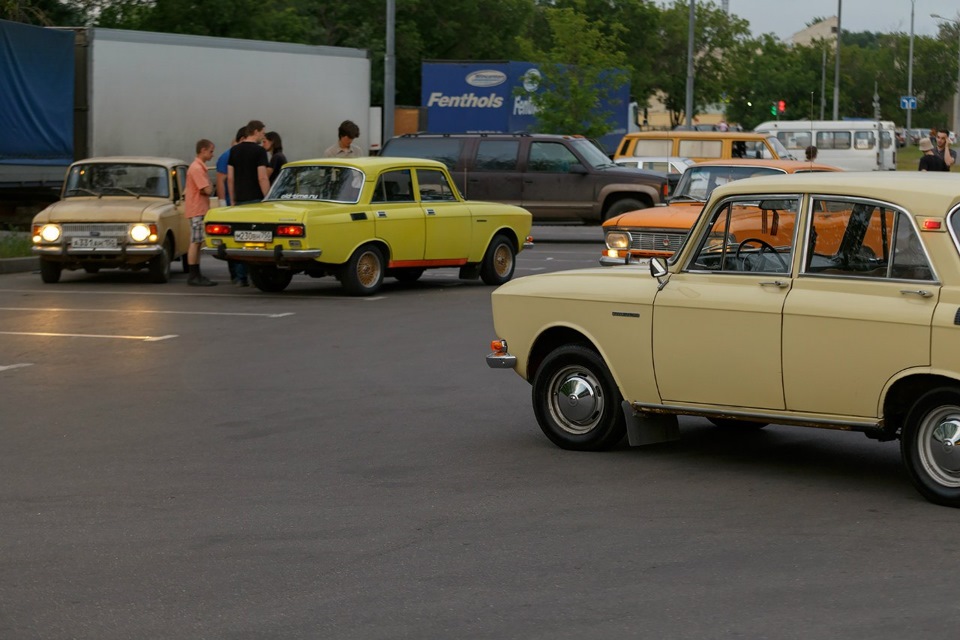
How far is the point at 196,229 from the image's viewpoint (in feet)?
63.7

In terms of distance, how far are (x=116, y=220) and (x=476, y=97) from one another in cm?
3475

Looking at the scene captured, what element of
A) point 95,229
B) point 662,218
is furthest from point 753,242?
point 95,229

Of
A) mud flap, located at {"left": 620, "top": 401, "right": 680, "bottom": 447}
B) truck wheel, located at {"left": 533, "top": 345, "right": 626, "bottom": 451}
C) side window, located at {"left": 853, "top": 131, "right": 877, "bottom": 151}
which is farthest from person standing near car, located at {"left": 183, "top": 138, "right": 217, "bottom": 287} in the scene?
side window, located at {"left": 853, "top": 131, "right": 877, "bottom": 151}

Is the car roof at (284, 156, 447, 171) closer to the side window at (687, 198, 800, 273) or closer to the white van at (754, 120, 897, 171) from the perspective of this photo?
the side window at (687, 198, 800, 273)

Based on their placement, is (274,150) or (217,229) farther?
(274,150)

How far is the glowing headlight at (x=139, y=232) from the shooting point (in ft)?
63.5

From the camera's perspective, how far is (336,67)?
32.0m

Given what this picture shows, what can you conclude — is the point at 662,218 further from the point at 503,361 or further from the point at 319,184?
the point at 503,361

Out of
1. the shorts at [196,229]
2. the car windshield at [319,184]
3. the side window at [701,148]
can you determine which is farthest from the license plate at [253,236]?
the side window at [701,148]

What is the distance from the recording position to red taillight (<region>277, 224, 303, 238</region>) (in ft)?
57.2

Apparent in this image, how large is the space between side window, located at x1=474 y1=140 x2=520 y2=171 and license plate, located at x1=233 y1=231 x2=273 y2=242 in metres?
11.0

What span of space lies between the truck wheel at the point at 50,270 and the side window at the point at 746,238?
43.0ft

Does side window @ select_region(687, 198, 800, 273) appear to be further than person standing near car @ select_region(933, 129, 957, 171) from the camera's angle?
No

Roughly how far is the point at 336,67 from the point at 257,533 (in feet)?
84.9
